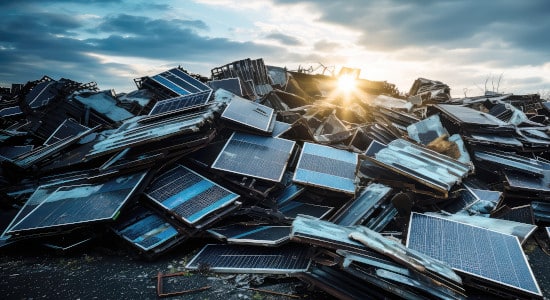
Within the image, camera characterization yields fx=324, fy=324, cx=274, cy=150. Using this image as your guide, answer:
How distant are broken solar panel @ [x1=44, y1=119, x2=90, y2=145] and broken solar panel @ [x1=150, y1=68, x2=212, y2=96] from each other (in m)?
2.66

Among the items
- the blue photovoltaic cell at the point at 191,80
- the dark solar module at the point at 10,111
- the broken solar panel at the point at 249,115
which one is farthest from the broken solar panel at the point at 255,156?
the dark solar module at the point at 10,111

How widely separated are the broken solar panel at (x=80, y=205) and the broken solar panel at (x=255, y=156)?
1.61 m

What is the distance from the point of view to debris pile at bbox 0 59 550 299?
4043mm

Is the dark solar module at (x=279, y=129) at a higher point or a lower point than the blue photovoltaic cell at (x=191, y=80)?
lower

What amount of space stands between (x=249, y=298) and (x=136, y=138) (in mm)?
3886

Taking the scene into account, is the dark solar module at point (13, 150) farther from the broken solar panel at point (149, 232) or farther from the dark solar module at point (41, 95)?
the broken solar panel at point (149, 232)

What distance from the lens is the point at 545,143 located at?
823cm

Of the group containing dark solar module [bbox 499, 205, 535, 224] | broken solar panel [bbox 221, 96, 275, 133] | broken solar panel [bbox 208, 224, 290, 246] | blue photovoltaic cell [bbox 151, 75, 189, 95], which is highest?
blue photovoltaic cell [bbox 151, 75, 189, 95]

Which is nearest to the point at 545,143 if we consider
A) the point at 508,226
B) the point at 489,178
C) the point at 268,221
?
the point at 489,178

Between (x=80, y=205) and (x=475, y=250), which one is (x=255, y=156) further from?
(x=475, y=250)

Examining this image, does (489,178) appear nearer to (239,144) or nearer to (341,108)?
(341,108)

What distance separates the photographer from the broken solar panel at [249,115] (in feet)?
22.8

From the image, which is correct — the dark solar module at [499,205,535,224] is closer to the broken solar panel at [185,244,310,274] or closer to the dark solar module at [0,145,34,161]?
the broken solar panel at [185,244,310,274]

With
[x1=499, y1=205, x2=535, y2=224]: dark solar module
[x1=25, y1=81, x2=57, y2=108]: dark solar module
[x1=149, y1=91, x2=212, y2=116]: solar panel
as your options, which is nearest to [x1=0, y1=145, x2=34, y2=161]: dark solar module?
[x1=25, y1=81, x2=57, y2=108]: dark solar module
